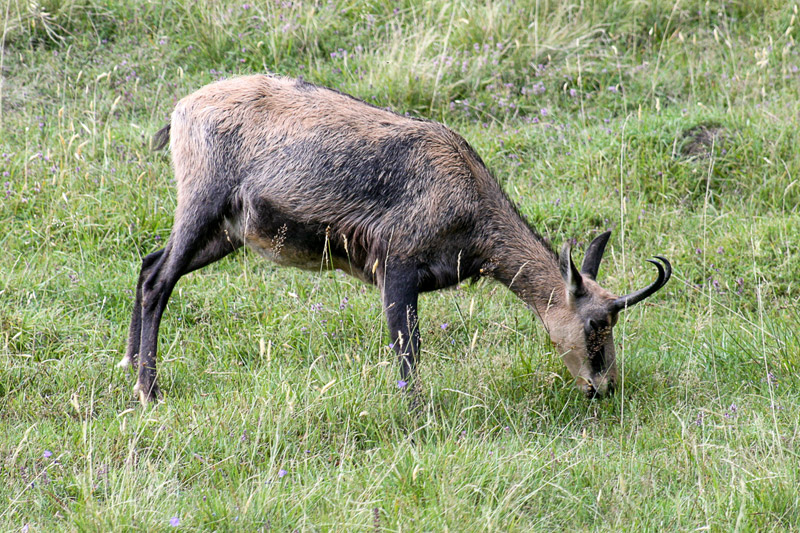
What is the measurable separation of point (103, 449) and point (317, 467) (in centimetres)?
109

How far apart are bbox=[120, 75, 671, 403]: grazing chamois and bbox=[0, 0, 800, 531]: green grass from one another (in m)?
0.30

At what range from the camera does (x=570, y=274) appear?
5.53m

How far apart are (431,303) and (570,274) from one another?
1384 mm

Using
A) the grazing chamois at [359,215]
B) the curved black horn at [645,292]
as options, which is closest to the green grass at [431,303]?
the grazing chamois at [359,215]

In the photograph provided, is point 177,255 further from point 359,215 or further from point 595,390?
point 595,390

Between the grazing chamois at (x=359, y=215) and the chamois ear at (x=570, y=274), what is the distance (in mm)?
13

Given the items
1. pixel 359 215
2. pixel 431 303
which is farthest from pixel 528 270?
pixel 359 215

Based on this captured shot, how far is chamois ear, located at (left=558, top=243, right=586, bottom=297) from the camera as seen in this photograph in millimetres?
5496

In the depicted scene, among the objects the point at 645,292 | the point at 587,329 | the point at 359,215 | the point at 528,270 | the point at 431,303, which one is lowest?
the point at 431,303

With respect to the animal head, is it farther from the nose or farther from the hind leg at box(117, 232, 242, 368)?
the hind leg at box(117, 232, 242, 368)

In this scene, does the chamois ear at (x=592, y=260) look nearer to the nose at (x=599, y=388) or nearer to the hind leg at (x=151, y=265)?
the nose at (x=599, y=388)

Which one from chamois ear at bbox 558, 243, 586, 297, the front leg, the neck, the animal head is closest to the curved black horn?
the animal head

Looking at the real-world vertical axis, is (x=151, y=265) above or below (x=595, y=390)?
above

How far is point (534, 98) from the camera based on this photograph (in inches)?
344
